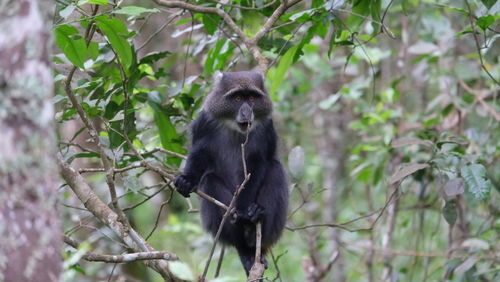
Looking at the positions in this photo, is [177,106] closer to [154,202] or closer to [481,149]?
[481,149]

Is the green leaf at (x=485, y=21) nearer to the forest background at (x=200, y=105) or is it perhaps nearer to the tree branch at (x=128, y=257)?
the forest background at (x=200, y=105)

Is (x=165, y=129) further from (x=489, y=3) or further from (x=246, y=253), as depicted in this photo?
(x=489, y=3)

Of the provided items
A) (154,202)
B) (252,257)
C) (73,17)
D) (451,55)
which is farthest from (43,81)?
(154,202)

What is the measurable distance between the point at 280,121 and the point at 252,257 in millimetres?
3540

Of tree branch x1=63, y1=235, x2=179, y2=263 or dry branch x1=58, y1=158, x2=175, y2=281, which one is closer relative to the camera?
tree branch x1=63, y1=235, x2=179, y2=263

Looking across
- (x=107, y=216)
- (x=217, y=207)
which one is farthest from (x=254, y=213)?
(x=107, y=216)

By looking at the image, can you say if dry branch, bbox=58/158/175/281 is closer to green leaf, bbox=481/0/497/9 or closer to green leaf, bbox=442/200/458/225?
green leaf, bbox=442/200/458/225

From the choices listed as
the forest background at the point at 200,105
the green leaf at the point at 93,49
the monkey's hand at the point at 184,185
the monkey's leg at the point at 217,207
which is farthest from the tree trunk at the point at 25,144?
the monkey's leg at the point at 217,207

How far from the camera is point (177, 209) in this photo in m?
11.8

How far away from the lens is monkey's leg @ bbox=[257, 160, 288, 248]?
5.02 m

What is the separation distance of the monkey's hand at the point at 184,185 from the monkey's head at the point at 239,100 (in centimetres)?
54

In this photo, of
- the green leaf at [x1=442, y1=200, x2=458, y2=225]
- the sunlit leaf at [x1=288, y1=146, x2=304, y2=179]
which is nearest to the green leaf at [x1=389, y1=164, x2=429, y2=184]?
the green leaf at [x1=442, y1=200, x2=458, y2=225]

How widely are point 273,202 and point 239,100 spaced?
2.63ft

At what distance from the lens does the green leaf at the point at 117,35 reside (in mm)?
3633
